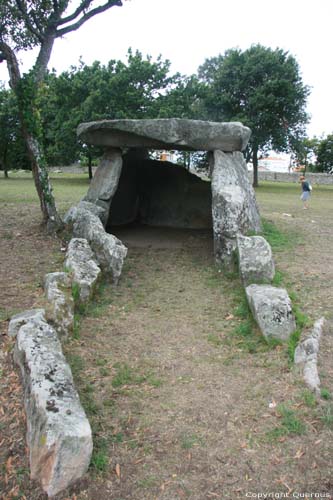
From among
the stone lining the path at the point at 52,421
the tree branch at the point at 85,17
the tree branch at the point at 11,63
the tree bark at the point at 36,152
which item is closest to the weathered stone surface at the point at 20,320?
the stone lining the path at the point at 52,421

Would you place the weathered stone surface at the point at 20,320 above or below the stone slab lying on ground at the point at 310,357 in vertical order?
above

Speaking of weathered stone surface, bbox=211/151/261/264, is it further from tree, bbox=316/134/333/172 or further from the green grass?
tree, bbox=316/134/333/172

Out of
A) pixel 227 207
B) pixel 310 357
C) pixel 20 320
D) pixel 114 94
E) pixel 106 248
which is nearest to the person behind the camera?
pixel 310 357

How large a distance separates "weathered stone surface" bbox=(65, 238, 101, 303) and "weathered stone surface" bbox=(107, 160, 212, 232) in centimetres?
483

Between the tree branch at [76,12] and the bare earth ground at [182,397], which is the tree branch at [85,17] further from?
the bare earth ground at [182,397]

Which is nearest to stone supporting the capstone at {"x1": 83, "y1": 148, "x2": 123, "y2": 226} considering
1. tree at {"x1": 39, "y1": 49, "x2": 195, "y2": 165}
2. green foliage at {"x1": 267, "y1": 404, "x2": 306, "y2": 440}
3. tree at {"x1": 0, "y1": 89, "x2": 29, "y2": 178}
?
green foliage at {"x1": 267, "y1": 404, "x2": 306, "y2": 440}

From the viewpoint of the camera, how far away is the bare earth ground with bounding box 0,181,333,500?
3.15 meters

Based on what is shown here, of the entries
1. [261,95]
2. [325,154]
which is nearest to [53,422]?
[261,95]

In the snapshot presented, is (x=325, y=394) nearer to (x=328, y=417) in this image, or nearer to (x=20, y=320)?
(x=328, y=417)

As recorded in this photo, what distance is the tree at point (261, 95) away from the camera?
2600 cm

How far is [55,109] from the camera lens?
27.4 metres

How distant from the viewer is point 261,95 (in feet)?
84.0

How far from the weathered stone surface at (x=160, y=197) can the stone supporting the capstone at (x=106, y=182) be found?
2091 mm

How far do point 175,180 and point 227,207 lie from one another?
513 cm
